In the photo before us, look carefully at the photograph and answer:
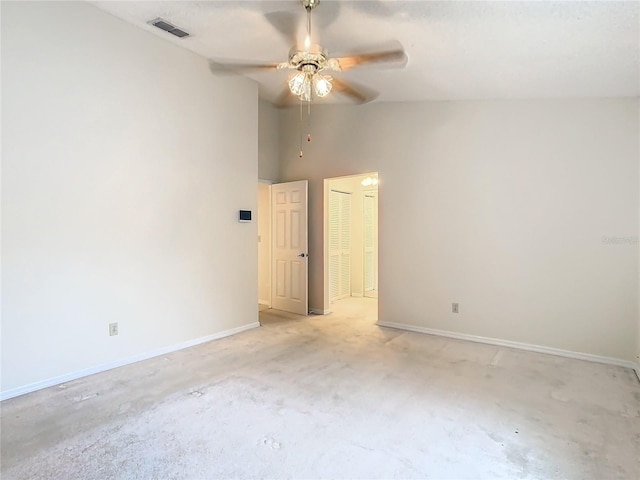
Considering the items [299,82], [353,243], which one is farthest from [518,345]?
[353,243]

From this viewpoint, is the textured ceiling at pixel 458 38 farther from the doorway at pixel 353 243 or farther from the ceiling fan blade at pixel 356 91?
the doorway at pixel 353 243

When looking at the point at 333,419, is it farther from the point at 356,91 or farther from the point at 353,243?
the point at 353,243

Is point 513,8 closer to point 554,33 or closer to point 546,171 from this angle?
point 554,33

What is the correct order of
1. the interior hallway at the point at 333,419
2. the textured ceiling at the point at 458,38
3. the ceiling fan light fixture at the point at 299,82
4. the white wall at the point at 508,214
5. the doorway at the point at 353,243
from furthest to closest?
the doorway at the point at 353,243, the white wall at the point at 508,214, the ceiling fan light fixture at the point at 299,82, the textured ceiling at the point at 458,38, the interior hallway at the point at 333,419

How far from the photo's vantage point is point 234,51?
362cm

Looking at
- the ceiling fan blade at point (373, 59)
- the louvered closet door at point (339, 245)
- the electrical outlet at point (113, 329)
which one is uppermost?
the ceiling fan blade at point (373, 59)

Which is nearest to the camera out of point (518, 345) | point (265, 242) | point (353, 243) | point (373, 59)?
point (373, 59)

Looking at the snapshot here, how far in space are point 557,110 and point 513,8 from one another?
5.97 ft

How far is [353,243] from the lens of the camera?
709cm

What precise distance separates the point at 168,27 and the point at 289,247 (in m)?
3.23

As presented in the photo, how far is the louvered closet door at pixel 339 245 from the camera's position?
6.12 meters

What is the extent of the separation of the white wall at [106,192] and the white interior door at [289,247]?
3.89ft

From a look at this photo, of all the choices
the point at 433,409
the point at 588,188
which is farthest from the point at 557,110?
the point at 433,409

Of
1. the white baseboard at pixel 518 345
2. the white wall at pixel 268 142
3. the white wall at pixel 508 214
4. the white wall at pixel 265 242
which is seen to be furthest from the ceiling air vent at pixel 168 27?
the white baseboard at pixel 518 345
